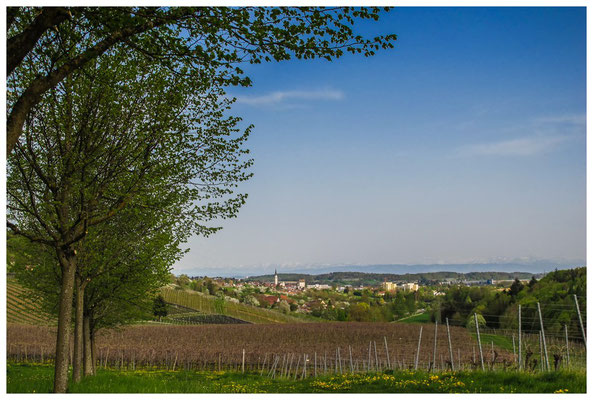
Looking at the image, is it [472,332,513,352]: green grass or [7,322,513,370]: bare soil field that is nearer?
[7,322,513,370]: bare soil field

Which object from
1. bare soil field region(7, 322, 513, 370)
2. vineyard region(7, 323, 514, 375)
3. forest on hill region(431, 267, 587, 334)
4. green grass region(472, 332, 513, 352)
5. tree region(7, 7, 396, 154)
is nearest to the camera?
tree region(7, 7, 396, 154)

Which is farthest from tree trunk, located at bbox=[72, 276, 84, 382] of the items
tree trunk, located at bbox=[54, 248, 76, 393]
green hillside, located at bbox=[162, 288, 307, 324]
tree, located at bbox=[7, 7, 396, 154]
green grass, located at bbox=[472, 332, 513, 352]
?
green hillside, located at bbox=[162, 288, 307, 324]

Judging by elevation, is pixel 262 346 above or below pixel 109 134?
below

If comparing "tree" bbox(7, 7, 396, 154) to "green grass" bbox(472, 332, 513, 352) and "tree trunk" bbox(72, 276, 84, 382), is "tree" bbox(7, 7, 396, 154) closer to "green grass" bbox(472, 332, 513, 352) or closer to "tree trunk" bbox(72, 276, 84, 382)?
"tree trunk" bbox(72, 276, 84, 382)

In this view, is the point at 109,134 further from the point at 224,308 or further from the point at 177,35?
the point at 224,308

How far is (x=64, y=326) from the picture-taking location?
11438 millimetres

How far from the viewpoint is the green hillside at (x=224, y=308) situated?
92250 millimetres

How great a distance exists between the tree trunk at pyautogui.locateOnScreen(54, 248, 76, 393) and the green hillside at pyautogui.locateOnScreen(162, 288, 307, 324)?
262 feet

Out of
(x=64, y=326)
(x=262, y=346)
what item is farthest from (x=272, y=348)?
(x=64, y=326)

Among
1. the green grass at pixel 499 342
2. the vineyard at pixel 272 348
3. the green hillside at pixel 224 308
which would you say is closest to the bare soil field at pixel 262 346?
the vineyard at pixel 272 348

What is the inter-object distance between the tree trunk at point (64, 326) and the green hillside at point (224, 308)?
262 ft

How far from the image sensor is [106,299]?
2056 cm

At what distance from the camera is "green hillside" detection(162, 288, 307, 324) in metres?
92.2

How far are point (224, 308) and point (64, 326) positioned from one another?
83.6 metres
